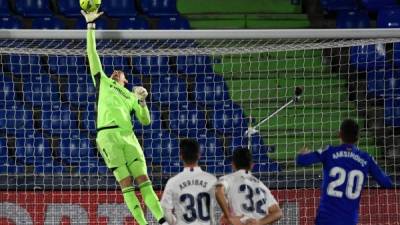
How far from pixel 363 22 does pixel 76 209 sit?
17.5 feet

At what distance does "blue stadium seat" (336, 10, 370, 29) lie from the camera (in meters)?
15.7

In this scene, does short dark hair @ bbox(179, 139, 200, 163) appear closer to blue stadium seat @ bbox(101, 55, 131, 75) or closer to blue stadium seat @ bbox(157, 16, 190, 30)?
blue stadium seat @ bbox(101, 55, 131, 75)

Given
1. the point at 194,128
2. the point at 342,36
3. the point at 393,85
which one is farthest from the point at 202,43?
the point at 342,36

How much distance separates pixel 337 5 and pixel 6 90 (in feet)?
16.9

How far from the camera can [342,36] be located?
36.3ft

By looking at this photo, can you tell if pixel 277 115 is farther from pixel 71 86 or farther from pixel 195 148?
pixel 195 148

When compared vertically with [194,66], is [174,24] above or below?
above

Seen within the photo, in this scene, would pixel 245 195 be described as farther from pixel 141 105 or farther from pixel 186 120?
pixel 186 120

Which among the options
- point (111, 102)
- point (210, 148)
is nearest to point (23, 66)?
point (210, 148)

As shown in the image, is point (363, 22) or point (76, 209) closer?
point (76, 209)

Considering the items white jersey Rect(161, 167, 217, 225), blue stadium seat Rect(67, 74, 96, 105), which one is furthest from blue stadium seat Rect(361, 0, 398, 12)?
white jersey Rect(161, 167, 217, 225)

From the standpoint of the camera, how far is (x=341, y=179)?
366 inches

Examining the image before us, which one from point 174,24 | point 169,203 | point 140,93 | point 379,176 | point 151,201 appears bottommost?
point 151,201

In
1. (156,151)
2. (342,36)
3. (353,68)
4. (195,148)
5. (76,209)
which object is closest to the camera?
(195,148)
